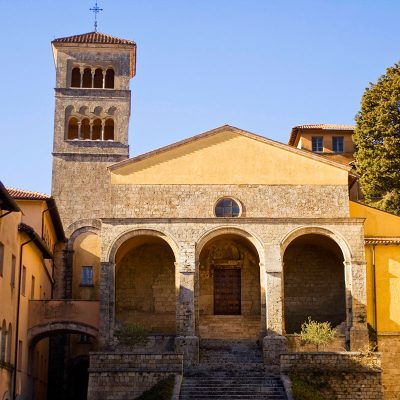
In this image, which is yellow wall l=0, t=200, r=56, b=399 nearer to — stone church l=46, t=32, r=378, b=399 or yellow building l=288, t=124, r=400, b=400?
stone church l=46, t=32, r=378, b=399

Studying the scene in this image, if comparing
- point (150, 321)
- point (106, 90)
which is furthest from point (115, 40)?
point (150, 321)

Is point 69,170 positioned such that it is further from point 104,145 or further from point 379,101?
point 379,101

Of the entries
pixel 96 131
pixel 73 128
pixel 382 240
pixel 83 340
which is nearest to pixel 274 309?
pixel 382 240

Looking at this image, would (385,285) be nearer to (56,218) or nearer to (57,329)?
(57,329)

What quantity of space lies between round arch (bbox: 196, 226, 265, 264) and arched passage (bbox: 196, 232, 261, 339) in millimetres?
2284

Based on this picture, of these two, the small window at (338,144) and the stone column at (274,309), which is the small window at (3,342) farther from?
the small window at (338,144)

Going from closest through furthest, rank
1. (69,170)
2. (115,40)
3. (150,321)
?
(150,321)
(69,170)
(115,40)

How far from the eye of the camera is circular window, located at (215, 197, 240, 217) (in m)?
35.0

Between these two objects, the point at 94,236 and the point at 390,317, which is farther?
the point at 94,236

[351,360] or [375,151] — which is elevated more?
[375,151]

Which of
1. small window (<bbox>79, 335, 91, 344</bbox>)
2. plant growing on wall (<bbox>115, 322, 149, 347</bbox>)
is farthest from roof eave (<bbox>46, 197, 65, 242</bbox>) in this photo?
plant growing on wall (<bbox>115, 322, 149, 347</bbox>)

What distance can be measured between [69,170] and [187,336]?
15847 millimetres

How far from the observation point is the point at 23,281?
104ft

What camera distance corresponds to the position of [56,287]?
42.7 m
